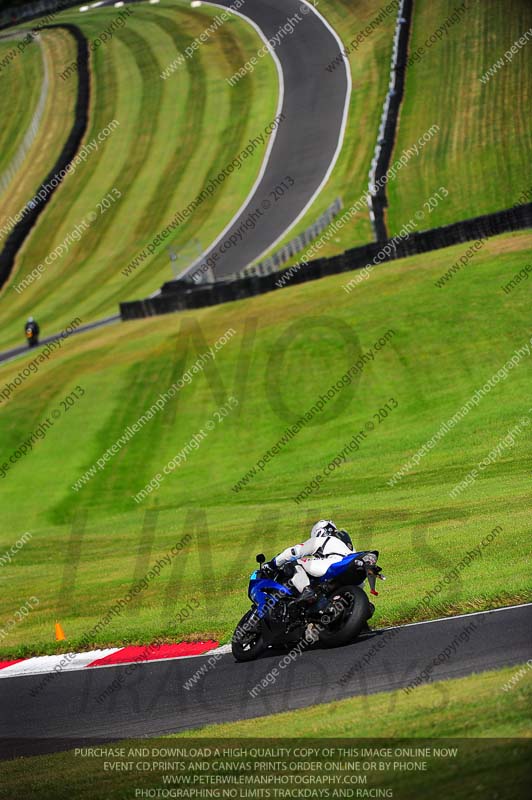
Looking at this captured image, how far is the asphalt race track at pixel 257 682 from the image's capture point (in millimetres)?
10602

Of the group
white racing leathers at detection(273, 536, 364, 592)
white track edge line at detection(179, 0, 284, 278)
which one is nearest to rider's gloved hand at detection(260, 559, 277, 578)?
white racing leathers at detection(273, 536, 364, 592)

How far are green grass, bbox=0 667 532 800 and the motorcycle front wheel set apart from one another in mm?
2419

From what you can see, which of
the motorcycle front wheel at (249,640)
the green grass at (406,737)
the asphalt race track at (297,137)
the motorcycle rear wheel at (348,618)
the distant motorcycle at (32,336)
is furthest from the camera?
the asphalt race track at (297,137)

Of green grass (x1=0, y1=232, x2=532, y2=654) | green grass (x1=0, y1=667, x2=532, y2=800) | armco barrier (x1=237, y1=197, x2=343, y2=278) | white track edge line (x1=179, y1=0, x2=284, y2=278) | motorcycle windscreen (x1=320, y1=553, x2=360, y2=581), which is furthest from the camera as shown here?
A: white track edge line (x1=179, y1=0, x2=284, y2=278)

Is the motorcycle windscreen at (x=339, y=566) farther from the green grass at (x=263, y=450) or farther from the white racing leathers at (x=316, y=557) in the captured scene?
the green grass at (x=263, y=450)

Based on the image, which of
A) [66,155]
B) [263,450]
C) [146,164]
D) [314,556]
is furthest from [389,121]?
[314,556]

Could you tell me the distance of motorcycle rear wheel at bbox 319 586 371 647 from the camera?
12.0 metres

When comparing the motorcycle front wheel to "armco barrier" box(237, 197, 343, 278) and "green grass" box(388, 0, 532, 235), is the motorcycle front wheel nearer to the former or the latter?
"armco barrier" box(237, 197, 343, 278)

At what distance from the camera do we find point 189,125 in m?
63.8

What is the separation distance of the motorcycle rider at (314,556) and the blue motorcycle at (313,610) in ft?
0.17

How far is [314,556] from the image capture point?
12523 millimetres

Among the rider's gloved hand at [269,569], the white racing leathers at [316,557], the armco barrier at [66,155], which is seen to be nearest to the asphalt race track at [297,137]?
the armco barrier at [66,155]

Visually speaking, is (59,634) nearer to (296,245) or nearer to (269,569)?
(269,569)

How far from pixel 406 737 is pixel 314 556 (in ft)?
13.5
